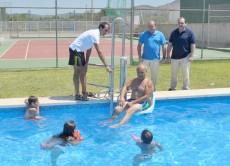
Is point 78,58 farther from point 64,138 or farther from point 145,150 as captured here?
point 145,150

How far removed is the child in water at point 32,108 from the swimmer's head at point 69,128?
6.70 feet

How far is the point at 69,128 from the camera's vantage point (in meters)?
6.68

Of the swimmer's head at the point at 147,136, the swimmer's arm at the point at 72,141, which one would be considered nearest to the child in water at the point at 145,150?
the swimmer's head at the point at 147,136

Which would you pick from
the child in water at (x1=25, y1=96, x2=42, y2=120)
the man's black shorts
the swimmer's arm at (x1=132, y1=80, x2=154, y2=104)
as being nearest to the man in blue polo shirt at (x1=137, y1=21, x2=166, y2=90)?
the man's black shorts

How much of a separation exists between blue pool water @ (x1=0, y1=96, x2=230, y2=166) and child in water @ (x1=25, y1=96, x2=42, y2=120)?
5.1 inches

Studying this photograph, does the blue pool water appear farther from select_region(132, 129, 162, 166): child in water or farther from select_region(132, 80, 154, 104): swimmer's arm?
select_region(132, 80, 154, 104): swimmer's arm

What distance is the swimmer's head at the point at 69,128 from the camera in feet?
21.8

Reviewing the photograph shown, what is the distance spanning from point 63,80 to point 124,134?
5.29m

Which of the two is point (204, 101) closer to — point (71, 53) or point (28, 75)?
point (71, 53)

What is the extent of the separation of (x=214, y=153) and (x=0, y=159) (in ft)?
11.2

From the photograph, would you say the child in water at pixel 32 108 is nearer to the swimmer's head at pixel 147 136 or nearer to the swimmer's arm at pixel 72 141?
the swimmer's arm at pixel 72 141

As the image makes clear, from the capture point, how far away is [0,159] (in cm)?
667

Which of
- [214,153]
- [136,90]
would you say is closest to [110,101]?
[136,90]

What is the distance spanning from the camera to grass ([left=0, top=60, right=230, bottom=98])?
36.9 feet
